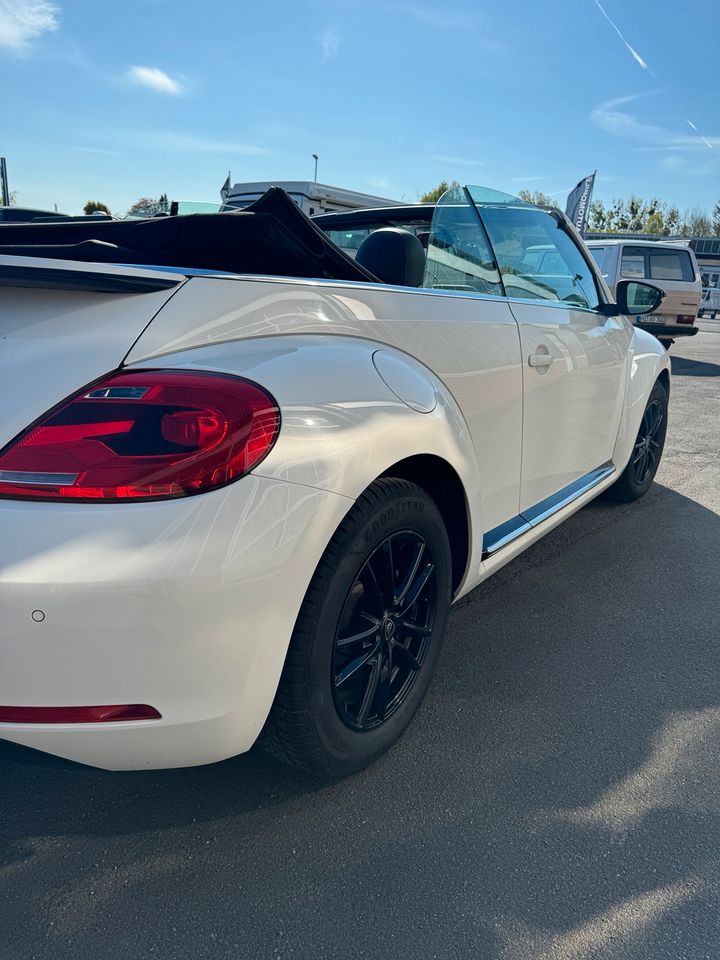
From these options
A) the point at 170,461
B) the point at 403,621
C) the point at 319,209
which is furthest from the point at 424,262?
the point at 319,209

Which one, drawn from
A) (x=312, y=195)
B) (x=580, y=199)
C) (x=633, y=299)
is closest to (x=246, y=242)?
(x=633, y=299)

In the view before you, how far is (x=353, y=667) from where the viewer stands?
194 cm

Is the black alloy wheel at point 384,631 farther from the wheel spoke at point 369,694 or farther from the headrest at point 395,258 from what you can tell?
the headrest at point 395,258

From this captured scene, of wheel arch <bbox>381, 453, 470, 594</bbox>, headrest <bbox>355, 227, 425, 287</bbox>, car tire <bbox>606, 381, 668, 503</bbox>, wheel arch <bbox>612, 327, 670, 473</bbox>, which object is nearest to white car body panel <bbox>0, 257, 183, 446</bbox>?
wheel arch <bbox>381, 453, 470, 594</bbox>

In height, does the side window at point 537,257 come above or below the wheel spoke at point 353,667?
above

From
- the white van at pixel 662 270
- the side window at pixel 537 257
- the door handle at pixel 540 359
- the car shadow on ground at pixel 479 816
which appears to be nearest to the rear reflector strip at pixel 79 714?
the car shadow on ground at pixel 479 816

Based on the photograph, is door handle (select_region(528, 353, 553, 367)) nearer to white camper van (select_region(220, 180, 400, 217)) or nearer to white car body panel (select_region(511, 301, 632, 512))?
white car body panel (select_region(511, 301, 632, 512))

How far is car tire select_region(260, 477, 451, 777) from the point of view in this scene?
1697mm

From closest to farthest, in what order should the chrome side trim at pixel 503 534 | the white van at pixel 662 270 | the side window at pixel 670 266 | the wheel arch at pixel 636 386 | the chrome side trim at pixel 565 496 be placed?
the chrome side trim at pixel 503 534, the chrome side trim at pixel 565 496, the wheel arch at pixel 636 386, the white van at pixel 662 270, the side window at pixel 670 266

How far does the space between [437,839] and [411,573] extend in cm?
67

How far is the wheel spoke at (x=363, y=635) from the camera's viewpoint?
1.89 m

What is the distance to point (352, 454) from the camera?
1.71m

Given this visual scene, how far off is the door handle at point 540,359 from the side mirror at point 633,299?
1074 mm

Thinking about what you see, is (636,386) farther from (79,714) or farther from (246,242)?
(79,714)
